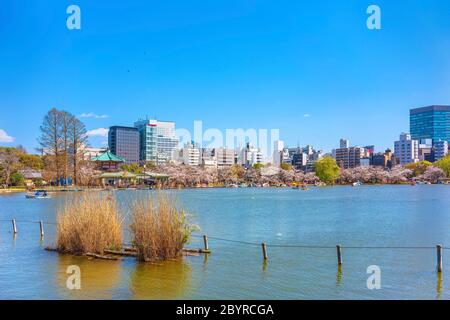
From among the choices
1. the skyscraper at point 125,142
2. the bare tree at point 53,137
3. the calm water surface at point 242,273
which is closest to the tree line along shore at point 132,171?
the bare tree at point 53,137

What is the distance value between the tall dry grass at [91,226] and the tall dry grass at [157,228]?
4.59ft

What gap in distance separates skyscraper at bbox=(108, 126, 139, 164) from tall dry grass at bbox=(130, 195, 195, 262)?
559ft

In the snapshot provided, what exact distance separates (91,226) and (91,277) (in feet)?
11.5

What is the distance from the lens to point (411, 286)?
45.5 feet

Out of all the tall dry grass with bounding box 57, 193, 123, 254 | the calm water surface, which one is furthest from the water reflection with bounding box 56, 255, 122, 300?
the tall dry grass with bounding box 57, 193, 123, 254

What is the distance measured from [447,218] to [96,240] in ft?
91.8

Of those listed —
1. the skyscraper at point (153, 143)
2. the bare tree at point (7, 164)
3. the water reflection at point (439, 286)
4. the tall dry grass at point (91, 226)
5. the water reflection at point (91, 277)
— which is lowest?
the water reflection at point (439, 286)

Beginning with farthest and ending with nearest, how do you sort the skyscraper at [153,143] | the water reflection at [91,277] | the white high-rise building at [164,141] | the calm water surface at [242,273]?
the white high-rise building at [164,141]
the skyscraper at [153,143]
the calm water surface at [242,273]
the water reflection at [91,277]

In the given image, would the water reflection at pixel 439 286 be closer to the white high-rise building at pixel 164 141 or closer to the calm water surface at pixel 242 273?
the calm water surface at pixel 242 273

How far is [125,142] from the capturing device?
187 meters

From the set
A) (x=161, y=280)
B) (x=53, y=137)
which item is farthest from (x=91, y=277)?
(x=53, y=137)

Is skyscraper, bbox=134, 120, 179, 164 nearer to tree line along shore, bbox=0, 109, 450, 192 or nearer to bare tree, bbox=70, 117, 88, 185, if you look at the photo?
tree line along shore, bbox=0, 109, 450, 192

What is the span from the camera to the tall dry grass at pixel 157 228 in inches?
643

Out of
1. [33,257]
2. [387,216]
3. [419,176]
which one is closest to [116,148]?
[419,176]
